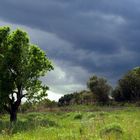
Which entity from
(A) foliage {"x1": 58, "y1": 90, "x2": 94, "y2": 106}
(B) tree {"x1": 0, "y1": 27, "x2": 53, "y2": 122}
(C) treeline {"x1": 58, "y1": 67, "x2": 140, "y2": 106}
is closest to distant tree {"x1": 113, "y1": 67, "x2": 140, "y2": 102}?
(C) treeline {"x1": 58, "y1": 67, "x2": 140, "y2": 106}

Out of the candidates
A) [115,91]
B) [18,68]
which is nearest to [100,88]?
[115,91]

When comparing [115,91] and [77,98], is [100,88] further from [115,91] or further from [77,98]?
[77,98]

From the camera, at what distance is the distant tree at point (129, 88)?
10319 cm

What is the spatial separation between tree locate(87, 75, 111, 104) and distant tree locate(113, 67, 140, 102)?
3.21 meters

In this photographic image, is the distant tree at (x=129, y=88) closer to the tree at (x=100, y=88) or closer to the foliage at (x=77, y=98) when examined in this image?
the tree at (x=100, y=88)

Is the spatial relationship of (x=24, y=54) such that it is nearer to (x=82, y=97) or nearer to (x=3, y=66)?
(x=3, y=66)

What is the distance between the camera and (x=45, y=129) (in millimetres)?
23938

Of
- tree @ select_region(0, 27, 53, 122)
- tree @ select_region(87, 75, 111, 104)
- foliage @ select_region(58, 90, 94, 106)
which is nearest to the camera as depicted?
tree @ select_region(0, 27, 53, 122)

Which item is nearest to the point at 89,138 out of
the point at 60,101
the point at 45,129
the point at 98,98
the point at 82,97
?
the point at 45,129

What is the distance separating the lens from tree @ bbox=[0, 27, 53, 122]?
54.7m

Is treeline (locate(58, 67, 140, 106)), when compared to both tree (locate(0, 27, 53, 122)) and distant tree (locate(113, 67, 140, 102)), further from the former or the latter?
tree (locate(0, 27, 53, 122))

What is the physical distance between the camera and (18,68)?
55625 mm

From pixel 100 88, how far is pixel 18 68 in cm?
4870

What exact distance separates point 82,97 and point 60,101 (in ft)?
41.7
